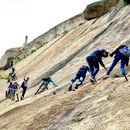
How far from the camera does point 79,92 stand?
53.9 ft

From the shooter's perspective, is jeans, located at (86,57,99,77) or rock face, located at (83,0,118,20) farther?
rock face, located at (83,0,118,20)

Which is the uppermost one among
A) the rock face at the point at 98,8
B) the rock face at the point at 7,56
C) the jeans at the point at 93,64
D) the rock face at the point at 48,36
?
the rock face at the point at 98,8

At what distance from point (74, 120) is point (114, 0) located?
94.8ft

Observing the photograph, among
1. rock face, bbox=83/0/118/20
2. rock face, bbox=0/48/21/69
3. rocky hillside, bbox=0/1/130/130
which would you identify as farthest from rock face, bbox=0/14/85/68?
rocky hillside, bbox=0/1/130/130

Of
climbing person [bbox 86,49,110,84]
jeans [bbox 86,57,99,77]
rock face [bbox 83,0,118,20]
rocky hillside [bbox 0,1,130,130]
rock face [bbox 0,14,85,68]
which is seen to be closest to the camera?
rocky hillside [bbox 0,1,130,130]

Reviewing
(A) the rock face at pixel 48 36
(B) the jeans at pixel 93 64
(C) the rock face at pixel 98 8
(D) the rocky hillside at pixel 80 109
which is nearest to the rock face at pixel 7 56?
(A) the rock face at pixel 48 36

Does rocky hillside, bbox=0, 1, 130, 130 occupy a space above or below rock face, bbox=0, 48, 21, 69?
above

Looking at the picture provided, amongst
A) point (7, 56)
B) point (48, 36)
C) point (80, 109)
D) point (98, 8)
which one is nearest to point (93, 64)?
point (80, 109)

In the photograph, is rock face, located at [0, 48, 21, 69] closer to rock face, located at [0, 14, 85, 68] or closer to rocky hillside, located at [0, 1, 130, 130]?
rock face, located at [0, 14, 85, 68]

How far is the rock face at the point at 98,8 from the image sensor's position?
4086cm

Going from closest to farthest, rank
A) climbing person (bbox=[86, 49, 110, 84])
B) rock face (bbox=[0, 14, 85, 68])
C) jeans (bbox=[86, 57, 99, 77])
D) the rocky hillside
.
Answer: the rocky hillside → climbing person (bbox=[86, 49, 110, 84]) → jeans (bbox=[86, 57, 99, 77]) → rock face (bbox=[0, 14, 85, 68])

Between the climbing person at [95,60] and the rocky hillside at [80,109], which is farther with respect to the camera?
the climbing person at [95,60]

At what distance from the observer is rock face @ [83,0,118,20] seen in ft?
134

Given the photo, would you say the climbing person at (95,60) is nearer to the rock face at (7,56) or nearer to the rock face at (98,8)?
the rock face at (98,8)
